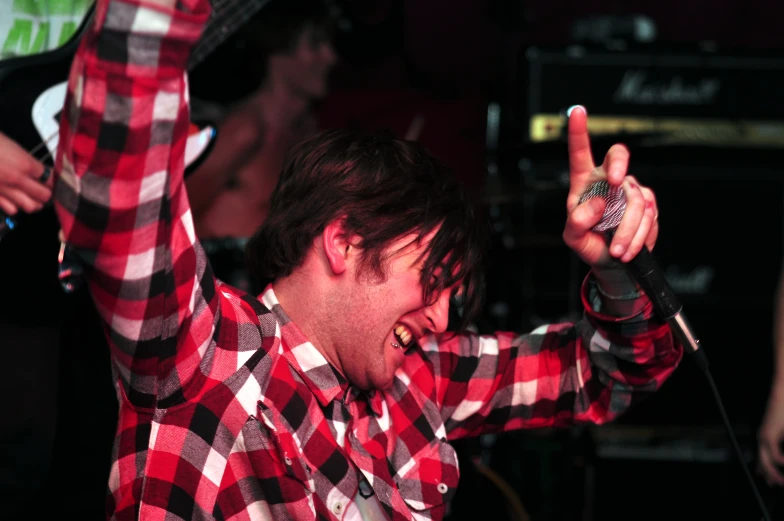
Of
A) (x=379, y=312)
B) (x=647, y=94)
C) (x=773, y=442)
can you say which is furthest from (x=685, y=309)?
(x=379, y=312)

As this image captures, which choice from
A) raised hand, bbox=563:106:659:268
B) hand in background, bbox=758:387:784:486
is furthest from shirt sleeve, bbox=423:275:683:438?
hand in background, bbox=758:387:784:486

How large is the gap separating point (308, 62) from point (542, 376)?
199 cm

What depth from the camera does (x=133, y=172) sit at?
80 cm

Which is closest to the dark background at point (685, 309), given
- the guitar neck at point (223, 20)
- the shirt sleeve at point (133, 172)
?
the guitar neck at point (223, 20)

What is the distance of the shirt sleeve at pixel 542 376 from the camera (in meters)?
1.34

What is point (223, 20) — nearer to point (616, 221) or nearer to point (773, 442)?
point (616, 221)

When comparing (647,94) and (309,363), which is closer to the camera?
(309,363)

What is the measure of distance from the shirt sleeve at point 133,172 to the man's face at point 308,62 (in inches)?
88.1

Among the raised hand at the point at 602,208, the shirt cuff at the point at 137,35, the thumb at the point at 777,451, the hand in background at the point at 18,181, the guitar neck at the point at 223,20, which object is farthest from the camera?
the guitar neck at the point at 223,20

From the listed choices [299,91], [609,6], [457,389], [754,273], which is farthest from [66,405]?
[609,6]

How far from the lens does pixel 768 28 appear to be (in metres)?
3.61

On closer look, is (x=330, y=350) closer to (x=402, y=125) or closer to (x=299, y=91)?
(x=299, y=91)

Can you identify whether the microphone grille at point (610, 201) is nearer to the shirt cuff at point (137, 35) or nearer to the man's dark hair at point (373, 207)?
the man's dark hair at point (373, 207)

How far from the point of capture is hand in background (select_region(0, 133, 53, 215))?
1294 millimetres
